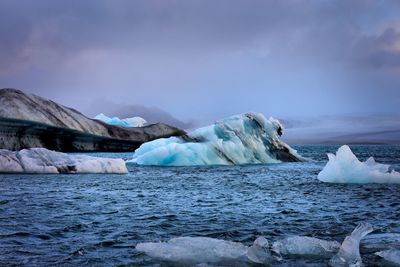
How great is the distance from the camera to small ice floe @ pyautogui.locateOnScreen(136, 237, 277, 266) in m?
6.18

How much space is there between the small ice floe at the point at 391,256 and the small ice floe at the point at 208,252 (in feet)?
4.92

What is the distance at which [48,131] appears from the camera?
47.2 metres

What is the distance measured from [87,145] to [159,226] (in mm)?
48509

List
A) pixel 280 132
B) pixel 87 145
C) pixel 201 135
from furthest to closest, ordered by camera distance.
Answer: pixel 87 145, pixel 280 132, pixel 201 135

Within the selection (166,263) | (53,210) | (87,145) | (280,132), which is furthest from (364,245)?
(87,145)

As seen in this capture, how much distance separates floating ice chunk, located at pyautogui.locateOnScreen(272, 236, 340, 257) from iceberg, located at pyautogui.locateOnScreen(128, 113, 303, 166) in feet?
73.5

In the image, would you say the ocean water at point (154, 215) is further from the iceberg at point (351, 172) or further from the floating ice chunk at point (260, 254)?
the iceberg at point (351, 172)

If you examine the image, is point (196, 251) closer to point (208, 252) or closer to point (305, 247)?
point (208, 252)

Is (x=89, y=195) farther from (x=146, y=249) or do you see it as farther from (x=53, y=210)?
(x=146, y=249)

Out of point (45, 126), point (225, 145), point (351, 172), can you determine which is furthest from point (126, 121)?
point (351, 172)

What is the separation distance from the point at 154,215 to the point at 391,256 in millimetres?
5240

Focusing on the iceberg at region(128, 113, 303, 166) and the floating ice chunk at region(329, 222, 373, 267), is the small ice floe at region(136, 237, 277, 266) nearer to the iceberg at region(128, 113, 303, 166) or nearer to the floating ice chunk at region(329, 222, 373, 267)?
the floating ice chunk at region(329, 222, 373, 267)

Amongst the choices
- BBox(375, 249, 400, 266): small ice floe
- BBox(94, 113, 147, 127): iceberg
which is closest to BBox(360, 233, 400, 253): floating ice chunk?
BBox(375, 249, 400, 266): small ice floe

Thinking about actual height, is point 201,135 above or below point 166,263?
above
